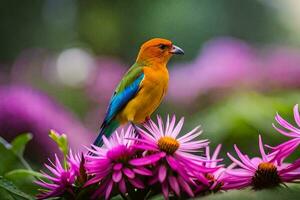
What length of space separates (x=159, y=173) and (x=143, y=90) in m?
0.42

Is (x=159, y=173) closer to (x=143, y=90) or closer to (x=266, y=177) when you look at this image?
(x=266, y=177)

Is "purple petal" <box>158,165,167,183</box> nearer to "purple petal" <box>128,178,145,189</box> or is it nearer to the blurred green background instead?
"purple petal" <box>128,178,145,189</box>

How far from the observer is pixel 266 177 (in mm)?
640

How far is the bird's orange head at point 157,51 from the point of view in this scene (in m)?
1.00

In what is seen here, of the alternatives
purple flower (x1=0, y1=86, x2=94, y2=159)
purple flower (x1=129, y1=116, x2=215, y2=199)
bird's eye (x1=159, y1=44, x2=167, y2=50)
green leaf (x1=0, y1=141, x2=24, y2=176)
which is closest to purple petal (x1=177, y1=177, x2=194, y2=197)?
purple flower (x1=129, y1=116, x2=215, y2=199)

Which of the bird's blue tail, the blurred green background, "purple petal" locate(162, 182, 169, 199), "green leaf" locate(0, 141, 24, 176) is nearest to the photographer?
"purple petal" locate(162, 182, 169, 199)

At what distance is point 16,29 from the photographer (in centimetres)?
339

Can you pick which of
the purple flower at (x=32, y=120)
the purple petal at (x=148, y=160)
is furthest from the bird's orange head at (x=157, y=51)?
the purple flower at (x=32, y=120)

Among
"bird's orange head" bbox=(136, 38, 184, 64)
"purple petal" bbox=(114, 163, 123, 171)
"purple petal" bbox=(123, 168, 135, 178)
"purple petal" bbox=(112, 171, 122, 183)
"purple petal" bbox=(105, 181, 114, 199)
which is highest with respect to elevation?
"bird's orange head" bbox=(136, 38, 184, 64)

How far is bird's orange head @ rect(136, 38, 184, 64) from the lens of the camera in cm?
100

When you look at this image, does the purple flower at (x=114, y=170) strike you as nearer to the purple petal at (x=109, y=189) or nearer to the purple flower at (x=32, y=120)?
the purple petal at (x=109, y=189)

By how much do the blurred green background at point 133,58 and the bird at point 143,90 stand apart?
55cm

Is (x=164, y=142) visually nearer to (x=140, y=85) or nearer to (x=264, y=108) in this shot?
(x=140, y=85)

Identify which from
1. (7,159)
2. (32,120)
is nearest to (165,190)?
(7,159)
